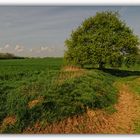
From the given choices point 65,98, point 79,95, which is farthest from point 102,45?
point 65,98

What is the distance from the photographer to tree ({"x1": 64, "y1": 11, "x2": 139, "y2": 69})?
724cm

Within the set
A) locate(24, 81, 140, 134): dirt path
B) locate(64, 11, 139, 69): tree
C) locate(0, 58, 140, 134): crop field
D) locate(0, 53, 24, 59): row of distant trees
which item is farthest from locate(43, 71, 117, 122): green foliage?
Result: locate(0, 53, 24, 59): row of distant trees

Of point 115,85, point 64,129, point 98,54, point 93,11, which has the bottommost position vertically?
point 64,129

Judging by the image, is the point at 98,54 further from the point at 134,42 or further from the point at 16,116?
the point at 16,116

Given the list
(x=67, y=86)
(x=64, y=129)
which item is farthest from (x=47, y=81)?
(x=64, y=129)

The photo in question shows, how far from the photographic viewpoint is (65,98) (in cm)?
678

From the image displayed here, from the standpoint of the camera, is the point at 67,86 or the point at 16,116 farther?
the point at 67,86

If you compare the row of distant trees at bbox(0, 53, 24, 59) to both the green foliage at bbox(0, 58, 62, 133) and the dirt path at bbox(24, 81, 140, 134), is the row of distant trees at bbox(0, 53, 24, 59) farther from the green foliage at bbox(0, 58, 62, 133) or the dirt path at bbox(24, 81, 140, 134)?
the dirt path at bbox(24, 81, 140, 134)

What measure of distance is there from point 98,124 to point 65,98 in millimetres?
582

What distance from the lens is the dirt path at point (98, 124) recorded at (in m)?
6.54

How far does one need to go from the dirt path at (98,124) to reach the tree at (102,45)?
2.73 feet

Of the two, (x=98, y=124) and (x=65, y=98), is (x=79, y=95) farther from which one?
(x=98, y=124)

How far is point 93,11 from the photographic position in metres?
6.82
